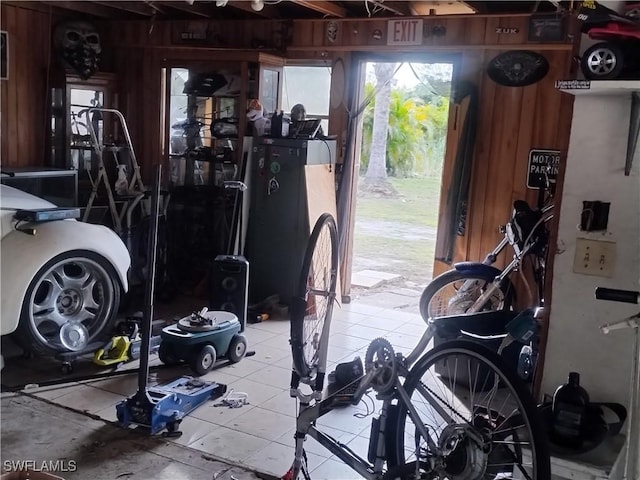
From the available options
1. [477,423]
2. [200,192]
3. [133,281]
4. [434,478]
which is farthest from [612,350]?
[200,192]

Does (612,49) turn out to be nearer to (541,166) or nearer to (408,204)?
(541,166)

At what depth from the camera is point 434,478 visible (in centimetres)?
234

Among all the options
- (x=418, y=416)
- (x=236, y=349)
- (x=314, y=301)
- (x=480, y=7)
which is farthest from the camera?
(x=480, y=7)

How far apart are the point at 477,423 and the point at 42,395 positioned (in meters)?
2.63

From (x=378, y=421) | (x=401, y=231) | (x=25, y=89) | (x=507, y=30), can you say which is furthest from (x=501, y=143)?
(x=25, y=89)

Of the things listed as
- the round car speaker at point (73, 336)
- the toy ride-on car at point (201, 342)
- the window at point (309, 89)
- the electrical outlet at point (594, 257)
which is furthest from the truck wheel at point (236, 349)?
the electrical outlet at point (594, 257)

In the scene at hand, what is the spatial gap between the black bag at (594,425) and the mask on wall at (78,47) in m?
5.44

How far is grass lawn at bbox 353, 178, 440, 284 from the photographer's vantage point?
7.55 meters

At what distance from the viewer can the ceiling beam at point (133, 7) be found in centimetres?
612

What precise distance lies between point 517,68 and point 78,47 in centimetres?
403

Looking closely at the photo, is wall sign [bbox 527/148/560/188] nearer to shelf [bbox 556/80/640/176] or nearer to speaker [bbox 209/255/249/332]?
speaker [bbox 209/255/249/332]

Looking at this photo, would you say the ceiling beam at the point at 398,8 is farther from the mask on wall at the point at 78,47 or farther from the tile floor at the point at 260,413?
the mask on wall at the point at 78,47

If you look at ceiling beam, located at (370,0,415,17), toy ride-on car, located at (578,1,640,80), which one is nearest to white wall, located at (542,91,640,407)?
toy ride-on car, located at (578,1,640,80)

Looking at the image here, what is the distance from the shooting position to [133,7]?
6234 millimetres
